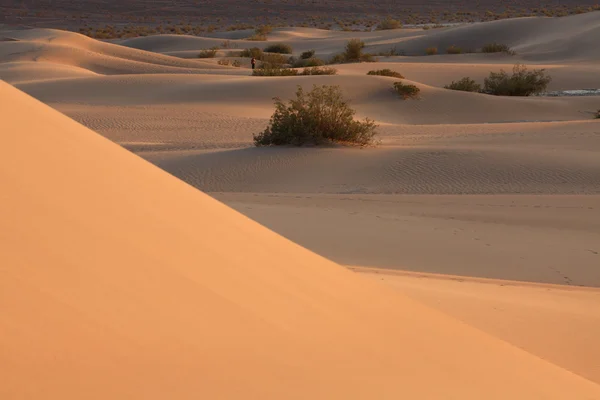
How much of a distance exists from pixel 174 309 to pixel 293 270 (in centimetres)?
125

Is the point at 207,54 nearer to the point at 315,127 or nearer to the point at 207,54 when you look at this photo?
the point at 207,54

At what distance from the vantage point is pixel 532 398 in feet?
14.7

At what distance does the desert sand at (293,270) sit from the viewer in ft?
10.9

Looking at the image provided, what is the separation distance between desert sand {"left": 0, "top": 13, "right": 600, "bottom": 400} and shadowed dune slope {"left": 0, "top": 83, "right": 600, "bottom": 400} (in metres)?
0.01

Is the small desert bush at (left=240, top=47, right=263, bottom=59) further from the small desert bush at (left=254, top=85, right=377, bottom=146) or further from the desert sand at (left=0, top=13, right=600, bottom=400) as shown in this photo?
the desert sand at (left=0, top=13, right=600, bottom=400)

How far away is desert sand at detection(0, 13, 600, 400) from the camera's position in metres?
3.31

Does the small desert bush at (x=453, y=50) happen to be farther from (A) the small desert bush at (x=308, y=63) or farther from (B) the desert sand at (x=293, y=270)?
(B) the desert sand at (x=293, y=270)

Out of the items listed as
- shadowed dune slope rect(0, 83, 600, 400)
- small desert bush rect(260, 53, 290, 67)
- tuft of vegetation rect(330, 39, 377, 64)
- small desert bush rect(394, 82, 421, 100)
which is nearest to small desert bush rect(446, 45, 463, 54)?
tuft of vegetation rect(330, 39, 377, 64)

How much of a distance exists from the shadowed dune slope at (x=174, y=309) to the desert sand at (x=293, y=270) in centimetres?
1

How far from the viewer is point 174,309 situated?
12.1 ft

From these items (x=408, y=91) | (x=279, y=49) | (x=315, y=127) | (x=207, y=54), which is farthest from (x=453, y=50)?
(x=315, y=127)

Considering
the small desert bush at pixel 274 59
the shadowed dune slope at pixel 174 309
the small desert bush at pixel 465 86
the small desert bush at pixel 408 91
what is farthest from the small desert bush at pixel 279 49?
the shadowed dune slope at pixel 174 309

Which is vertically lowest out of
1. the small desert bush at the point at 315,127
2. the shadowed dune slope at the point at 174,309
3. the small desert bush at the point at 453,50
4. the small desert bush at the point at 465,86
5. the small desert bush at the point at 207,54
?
the small desert bush at the point at 453,50

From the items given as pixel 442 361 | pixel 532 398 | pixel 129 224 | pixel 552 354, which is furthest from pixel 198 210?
pixel 552 354
